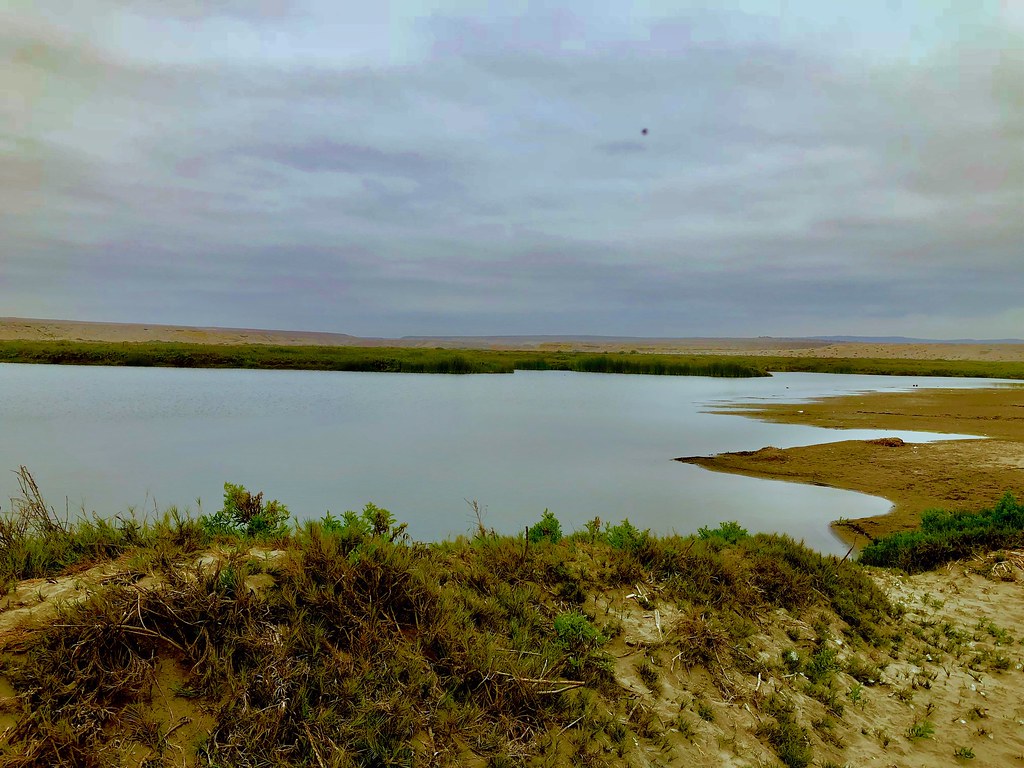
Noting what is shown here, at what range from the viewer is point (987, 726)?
471 centimetres

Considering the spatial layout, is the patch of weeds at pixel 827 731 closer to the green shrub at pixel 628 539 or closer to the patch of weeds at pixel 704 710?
the patch of weeds at pixel 704 710

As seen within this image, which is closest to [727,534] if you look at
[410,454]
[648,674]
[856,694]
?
[856,694]

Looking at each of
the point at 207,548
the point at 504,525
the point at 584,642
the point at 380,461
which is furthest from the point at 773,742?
the point at 380,461

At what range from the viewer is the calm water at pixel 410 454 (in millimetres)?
11227

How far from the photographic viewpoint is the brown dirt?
38.5 ft

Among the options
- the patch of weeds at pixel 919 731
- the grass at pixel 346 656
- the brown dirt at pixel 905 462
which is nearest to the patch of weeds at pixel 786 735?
the grass at pixel 346 656

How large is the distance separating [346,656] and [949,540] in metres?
8.32

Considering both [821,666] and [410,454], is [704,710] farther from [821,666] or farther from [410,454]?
[410,454]

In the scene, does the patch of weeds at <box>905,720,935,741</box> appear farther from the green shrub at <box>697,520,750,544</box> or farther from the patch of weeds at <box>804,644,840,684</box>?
the green shrub at <box>697,520,750,544</box>

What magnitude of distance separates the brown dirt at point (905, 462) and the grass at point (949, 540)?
129 centimetres

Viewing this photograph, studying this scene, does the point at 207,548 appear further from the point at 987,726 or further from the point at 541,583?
the point at 987,726

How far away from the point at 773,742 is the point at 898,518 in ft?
27.1

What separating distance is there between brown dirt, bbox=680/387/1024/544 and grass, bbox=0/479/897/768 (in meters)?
6.91

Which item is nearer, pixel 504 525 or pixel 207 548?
pixel 207 548
